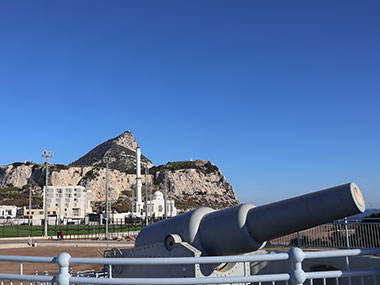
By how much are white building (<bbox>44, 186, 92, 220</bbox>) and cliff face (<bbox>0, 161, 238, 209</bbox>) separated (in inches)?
1145

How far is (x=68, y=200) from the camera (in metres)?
105

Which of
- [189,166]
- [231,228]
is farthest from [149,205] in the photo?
[231,228]

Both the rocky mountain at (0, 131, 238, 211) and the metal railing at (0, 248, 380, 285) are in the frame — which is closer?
the metal railing at (0, 248, 380, 285)

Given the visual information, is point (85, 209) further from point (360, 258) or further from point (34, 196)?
point (360, 258)

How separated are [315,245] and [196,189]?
15504cm

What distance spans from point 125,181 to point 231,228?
153m

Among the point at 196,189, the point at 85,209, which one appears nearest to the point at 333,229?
the point at 85,209

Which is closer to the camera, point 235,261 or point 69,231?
point 235,261

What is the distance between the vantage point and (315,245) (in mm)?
11969

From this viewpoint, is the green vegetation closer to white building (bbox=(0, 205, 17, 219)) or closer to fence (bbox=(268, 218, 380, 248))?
white building (bbox=(0, 205, 17, 219))

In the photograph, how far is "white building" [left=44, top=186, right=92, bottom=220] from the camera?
103062 mm

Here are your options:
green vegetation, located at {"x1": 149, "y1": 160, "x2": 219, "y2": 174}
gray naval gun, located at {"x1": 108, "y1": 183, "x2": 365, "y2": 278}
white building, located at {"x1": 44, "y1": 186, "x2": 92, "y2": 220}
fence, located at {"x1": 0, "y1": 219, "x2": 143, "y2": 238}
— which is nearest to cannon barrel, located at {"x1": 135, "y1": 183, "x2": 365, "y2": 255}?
gray naval gun, located at {"x1": 108, "y1": 183, "x2": 365, "y2": 278}

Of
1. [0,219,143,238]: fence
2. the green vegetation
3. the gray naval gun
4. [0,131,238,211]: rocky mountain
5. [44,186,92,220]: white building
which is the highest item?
the green vegetation

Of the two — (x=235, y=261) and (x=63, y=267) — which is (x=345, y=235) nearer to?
(x=235, y=261)
